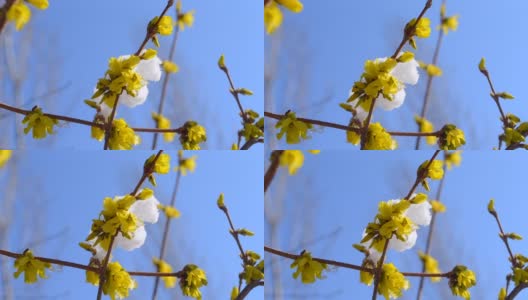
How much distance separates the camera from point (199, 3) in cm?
101

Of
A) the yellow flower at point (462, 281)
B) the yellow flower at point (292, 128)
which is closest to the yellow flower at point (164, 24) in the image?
the yellow flower at point (292, 128)

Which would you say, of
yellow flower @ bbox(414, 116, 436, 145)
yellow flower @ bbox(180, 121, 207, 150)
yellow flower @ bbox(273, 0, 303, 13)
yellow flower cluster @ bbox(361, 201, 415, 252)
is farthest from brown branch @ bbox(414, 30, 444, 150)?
yellow flower @ bbox(180, 121, 207, 150)

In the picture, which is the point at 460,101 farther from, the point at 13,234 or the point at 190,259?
the point at 13,234

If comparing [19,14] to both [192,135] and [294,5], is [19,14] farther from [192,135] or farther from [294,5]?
[294,5]

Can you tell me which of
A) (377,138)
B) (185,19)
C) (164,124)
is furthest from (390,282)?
(185,19)

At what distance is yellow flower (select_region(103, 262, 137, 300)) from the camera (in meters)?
0.92

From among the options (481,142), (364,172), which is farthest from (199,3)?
(481,142)

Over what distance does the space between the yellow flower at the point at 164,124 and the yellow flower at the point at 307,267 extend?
29 cm

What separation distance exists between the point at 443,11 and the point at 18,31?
0.69 metres

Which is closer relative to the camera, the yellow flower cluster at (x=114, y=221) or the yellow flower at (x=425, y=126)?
the yellow flower cluster at (x=114, y=221)

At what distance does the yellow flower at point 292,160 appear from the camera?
942 millimetres

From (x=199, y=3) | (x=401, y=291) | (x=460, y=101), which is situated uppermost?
(x=199, y=3)

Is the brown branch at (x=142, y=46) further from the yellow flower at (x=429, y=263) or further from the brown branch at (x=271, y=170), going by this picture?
the yellow flower at (x=429, y=263)

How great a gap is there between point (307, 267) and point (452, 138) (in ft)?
1.04
